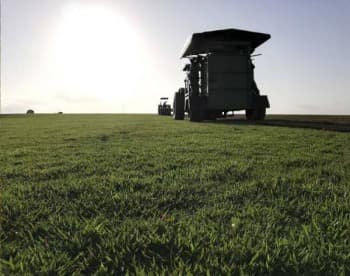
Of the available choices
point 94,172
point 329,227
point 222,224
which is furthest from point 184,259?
point 94,172

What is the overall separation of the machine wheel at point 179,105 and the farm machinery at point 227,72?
2.85 metres

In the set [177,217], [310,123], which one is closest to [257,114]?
[310,123]

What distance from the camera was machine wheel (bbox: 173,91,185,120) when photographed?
20469 millimetres

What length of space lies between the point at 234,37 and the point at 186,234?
51.9 feet

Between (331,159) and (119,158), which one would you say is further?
(119,158)

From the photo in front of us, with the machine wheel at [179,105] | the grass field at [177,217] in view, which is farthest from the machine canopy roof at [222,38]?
the grass field at [177,217]

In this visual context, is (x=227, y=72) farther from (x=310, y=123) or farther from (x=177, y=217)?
(x=177, y=217)

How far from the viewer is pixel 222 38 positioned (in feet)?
55.1

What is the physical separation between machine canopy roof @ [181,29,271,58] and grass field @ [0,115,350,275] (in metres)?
12.3

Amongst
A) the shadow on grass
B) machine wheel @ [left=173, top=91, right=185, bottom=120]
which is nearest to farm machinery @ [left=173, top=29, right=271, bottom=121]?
the shadow on grass

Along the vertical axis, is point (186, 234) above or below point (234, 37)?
below

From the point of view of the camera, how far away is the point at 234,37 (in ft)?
55.3

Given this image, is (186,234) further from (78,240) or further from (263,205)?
(263,205)

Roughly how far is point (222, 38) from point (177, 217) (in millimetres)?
15265
